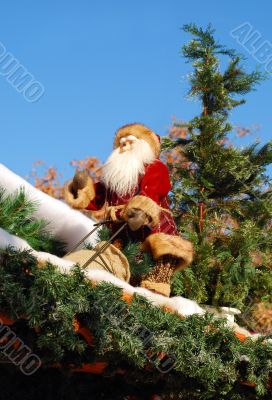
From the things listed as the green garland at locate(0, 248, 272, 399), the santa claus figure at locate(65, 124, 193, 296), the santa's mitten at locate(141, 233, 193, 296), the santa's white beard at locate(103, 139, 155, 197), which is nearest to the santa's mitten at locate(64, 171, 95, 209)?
the santa claus figure at locate(65, 124, 193, 296)

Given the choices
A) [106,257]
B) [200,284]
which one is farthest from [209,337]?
[200,284]

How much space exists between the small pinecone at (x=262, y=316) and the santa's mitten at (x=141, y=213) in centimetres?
188

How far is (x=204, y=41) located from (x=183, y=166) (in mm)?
934

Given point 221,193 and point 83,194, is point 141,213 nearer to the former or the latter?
point 83,194

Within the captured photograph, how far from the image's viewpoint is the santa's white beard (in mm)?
3223

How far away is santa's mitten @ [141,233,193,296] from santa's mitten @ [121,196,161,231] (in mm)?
113

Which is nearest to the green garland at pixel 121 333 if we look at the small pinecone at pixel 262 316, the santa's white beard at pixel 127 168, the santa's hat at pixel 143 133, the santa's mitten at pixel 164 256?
the santa's mitten at pixel 164 256

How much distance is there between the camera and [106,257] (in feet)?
9.07

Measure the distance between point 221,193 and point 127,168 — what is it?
1645mm

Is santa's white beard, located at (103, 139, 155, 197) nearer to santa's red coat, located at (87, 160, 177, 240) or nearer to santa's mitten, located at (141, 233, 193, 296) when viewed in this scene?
santa's red coat, located at (87, 160, 177, 240)

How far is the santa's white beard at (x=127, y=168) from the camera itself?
3.22 meters

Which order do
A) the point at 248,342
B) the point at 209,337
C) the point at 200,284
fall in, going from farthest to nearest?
the point at 200,284
the point at 248,342
the point at 209,337

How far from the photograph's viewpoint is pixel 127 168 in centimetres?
324

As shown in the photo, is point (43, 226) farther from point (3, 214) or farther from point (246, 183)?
point (246, 183)
